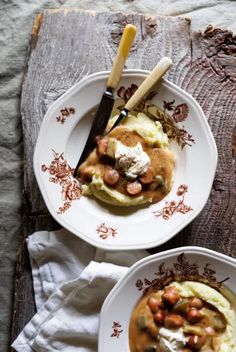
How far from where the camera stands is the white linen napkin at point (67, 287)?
84.9 inches

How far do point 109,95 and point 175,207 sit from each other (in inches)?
18.5

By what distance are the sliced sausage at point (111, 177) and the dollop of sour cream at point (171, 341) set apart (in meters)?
0.55

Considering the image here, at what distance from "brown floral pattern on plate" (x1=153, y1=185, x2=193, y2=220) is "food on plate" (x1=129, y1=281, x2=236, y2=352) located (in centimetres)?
25

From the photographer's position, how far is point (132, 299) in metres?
2.06

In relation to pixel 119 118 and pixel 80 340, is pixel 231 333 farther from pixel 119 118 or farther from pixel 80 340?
pixel 119 118

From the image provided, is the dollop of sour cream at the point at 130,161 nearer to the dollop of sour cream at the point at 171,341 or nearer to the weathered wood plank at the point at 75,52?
the weathered wood plank at the point at 75,52

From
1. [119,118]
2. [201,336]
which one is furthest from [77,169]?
[201,336]

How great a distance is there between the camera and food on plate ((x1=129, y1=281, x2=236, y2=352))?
80.4 inches

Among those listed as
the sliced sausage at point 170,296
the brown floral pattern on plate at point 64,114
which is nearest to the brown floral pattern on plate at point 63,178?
the brown floral pattern on plate at point 64,114

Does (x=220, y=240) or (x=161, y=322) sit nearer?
(x=161, y=322)

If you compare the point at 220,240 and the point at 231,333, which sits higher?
the point at 220,240

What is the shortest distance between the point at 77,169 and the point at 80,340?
2.07ft

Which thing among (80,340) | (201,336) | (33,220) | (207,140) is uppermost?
(207,140)

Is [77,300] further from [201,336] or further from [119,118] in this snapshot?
[119,118]
